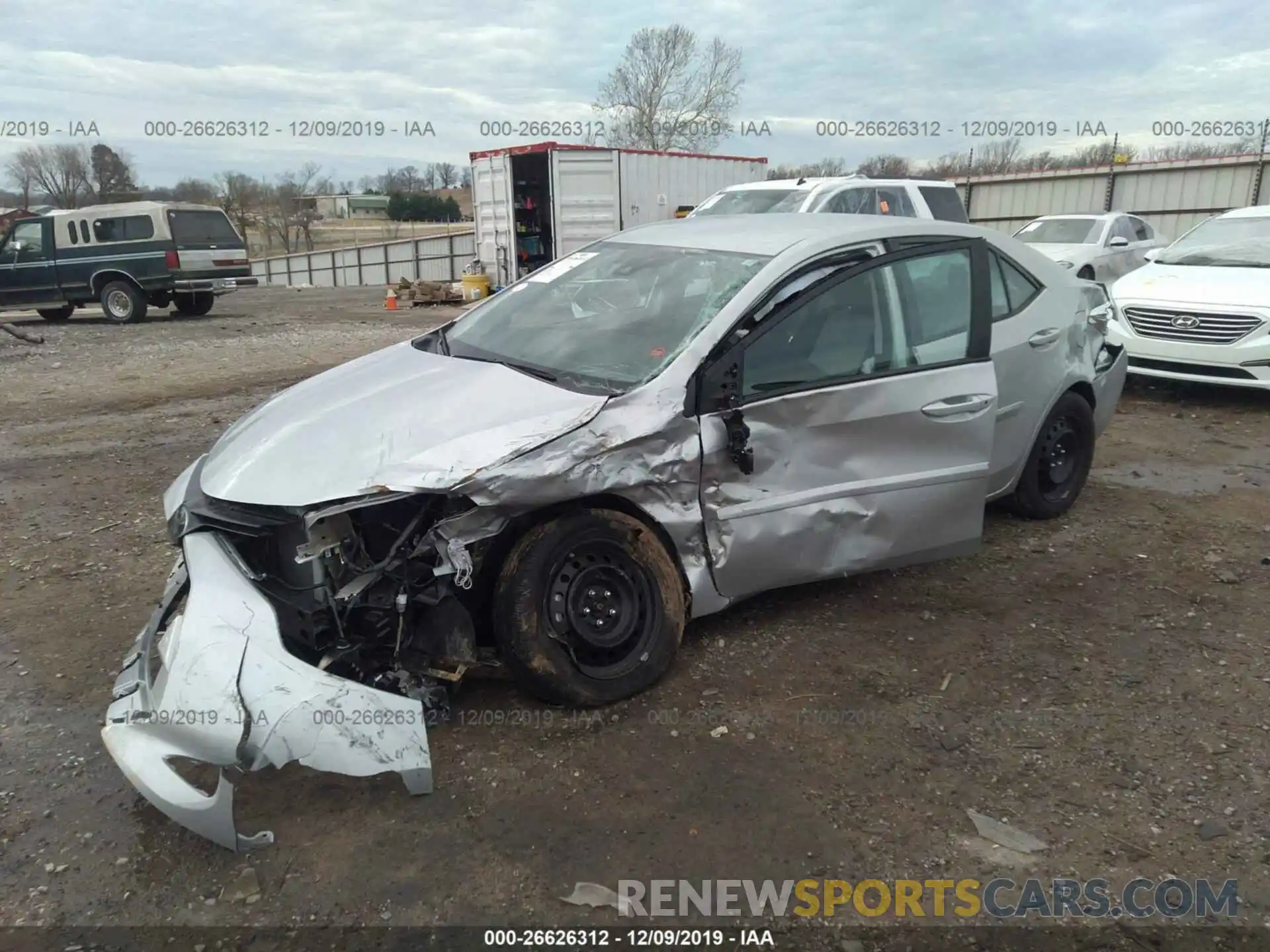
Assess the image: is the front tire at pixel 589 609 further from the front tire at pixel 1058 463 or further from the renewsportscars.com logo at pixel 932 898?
the front tire at pixel 1058 463

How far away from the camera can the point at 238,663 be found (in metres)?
2.48

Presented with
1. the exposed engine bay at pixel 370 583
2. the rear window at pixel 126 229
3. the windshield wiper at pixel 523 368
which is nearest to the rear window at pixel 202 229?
the rear window at pixel 126 229

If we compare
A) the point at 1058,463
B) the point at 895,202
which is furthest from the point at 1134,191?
the point at 1058,463

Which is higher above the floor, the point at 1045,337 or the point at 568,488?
the point at 1045,337

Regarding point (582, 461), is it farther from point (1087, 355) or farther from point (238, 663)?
point (1087, 355)

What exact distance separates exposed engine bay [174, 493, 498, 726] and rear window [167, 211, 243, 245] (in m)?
14.4

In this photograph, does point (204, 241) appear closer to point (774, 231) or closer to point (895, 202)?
point (895, 202)

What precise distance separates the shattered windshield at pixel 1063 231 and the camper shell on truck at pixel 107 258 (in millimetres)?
13913

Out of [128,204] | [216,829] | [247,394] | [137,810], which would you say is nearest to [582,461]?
[216,829]

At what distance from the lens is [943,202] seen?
11.7m

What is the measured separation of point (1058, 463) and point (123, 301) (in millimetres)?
15516

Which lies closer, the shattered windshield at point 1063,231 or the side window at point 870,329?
the side window at point 870,329

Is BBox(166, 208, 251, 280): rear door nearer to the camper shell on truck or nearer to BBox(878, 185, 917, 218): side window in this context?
the camper shell on truck

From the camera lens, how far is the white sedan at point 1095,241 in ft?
44.1
